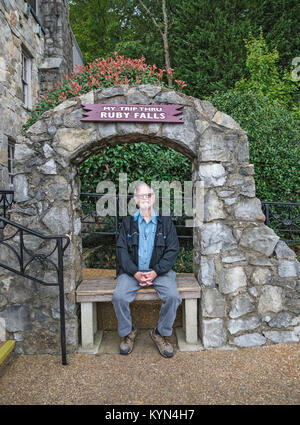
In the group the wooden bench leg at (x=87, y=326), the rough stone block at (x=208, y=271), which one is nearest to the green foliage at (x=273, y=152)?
the rough stone block at (x=208, y=271)

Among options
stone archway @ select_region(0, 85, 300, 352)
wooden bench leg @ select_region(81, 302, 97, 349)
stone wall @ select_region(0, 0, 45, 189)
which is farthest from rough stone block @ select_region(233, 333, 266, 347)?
stone wall @ select_region(0, 0, 45, 189)

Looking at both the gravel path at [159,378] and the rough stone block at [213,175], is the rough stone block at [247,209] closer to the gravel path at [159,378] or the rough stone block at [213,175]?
the rough stone block at [213,175]

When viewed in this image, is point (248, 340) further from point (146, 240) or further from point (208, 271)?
point (146, 240)

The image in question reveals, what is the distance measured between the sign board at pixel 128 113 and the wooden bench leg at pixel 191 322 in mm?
1862

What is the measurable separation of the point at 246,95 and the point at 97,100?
3538 mm

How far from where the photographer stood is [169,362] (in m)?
2.93

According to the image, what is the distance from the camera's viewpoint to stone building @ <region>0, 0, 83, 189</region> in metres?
5.89

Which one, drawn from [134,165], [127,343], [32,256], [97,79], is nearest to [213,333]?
[127,343]

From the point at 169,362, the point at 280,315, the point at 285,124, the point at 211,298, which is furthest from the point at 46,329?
the point at 285,124

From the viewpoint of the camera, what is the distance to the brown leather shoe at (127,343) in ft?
10.1

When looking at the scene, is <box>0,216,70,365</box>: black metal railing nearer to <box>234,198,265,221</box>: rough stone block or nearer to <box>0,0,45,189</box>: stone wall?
<box>234,198,265,221</box>: rough stone block

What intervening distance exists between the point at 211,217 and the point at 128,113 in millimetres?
1307

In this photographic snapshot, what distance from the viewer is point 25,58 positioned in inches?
292
